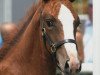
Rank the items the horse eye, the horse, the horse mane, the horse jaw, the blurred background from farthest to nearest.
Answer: the blurred background < the horse mane < the horse eye < the horse < the horse jaw

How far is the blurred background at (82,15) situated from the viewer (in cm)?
785

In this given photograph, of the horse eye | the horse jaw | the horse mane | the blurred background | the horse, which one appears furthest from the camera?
the blurred background

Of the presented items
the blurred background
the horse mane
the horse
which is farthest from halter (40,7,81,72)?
the blurred background

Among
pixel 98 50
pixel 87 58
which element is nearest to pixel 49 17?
pixel 98 50

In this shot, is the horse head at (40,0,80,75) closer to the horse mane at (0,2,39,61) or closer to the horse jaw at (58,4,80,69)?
the horse jaw at (58,4,80,69)

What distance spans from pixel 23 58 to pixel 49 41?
1.10ft

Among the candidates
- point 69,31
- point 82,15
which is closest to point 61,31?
point 69,31

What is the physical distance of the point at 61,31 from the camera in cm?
542

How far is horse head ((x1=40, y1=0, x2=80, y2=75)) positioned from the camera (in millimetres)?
5273

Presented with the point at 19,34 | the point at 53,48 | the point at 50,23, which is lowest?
the point at 53,48

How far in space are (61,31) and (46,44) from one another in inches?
9.3

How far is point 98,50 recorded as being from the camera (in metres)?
6.14

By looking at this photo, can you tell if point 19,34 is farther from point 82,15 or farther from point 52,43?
point 82,15

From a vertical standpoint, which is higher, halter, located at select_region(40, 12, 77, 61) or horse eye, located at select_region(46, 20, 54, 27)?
horse eye, located at select_region(46, 20, 54, 27)
